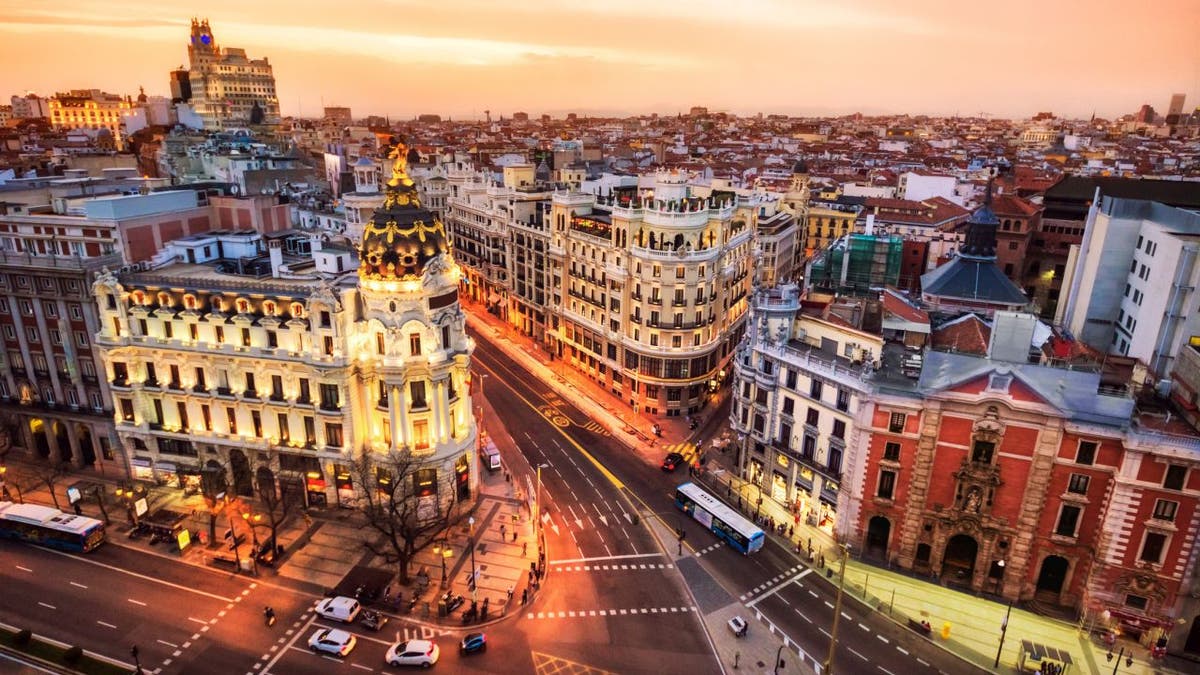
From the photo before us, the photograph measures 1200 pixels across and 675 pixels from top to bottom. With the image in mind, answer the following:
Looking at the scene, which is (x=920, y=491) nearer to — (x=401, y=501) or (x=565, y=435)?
(x=565, y=435)

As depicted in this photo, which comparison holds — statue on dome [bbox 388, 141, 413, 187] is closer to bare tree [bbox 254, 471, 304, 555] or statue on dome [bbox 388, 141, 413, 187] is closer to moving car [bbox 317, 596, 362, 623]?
bare tree [bbox 254, 471, 304, 555]

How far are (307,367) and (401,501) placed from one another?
17.8 m

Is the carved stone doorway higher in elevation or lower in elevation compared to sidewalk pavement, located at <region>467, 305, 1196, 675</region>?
higher

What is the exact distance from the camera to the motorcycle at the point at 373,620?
61656mm

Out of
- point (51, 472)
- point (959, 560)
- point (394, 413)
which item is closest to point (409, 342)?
point (394, 413)

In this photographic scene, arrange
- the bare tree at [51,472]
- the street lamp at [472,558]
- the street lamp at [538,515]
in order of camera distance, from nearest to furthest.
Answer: the street lamp at [472,558]
the street lamp at [538,515]
the bare tree at [51,472]

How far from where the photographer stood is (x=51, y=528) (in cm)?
7069

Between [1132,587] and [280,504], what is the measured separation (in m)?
86.4

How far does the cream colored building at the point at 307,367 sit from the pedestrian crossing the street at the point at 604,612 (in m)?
20.3

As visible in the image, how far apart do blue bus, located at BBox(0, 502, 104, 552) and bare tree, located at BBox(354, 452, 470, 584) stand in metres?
26.4

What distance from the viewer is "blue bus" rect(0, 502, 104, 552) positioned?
2776 inches

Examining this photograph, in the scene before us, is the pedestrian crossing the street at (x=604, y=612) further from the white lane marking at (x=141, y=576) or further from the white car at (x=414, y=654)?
the white lane marking at (x=141, y=576)

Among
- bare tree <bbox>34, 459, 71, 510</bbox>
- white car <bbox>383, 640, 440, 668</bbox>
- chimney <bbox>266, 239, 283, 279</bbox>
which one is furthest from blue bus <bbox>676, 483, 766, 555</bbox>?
bare tree <bbox>34, 459, 71, 510</bbox>

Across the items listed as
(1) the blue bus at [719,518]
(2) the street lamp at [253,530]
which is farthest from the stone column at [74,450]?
(1) the blue bus at [719,518]
